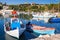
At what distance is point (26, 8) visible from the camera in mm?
19188

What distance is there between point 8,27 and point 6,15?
7130 mm

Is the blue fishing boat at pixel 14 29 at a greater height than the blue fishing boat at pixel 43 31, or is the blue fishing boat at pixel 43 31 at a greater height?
the blue fishing boat at pixel 14 29

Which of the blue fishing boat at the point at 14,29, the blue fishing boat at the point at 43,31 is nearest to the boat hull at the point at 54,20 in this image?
the blue fishing boat at the point at 43,31

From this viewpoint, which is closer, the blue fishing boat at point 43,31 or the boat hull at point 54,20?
the blue fishing boat at point 43,31

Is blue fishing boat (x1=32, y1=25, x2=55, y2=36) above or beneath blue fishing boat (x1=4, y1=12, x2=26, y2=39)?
beneath

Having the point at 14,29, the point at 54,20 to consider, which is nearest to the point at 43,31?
the point at 14,29

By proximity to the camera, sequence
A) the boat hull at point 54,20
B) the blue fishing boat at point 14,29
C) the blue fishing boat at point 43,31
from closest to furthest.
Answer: the blue fishing boat at point 14,29 < the blue fishing boat at point 43,31 < the boat hull at point 54,20

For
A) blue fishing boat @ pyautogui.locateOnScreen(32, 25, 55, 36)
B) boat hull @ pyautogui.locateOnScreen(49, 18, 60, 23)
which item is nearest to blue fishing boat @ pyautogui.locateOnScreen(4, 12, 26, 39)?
blue fishing boat @ pyautogui.locateOnScreen(32, 25, 55, 36)

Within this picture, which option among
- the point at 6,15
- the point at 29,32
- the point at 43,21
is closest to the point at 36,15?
the point at 43,21

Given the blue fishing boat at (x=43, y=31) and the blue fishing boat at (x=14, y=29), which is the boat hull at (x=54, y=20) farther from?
the blue fishing boat at (x=14, y=29)

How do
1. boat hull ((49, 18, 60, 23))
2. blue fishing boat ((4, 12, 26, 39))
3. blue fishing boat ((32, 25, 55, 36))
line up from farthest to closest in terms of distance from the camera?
boat hull ((49, 18, 60, 23)), blue fishing boat ((32, 25, 55, 36)), blue fishing boat ((4, 12, 26, 39))

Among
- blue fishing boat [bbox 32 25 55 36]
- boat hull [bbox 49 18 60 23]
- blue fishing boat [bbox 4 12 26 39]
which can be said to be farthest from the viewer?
boat hull [bbox 49 18 60 23]

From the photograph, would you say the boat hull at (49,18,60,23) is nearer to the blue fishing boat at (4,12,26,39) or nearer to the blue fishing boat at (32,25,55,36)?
the blue fishing boat at (32,25,55,36)

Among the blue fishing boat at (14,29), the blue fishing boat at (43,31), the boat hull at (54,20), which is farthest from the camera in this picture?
the boat hull at (54,20)
